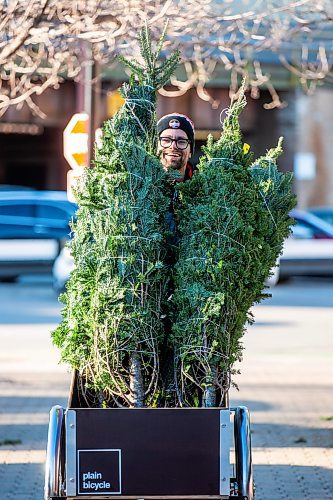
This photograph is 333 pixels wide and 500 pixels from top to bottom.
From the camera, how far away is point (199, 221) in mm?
4648

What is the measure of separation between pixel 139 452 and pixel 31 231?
16.6 meters

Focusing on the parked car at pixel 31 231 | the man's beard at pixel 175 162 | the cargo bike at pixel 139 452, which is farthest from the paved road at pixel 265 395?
the parked car at pixel 31 231

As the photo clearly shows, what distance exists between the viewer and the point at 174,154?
542cm

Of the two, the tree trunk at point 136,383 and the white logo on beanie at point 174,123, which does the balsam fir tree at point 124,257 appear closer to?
Answer: the tree trunk at point 136,383

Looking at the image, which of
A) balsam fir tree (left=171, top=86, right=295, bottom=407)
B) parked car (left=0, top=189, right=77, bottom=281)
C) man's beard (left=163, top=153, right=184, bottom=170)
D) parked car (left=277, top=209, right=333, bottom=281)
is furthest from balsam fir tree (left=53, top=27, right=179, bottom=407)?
parked car (left=277, top=209, right=333, bottom=281)

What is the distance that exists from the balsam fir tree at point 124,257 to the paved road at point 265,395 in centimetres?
217

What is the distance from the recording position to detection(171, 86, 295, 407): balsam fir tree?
183 inches

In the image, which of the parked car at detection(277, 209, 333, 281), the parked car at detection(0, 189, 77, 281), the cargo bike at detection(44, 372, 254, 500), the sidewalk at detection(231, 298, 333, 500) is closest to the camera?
the cargo bike at detection(44, 372, 254, 500)

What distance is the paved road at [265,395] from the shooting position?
23.5 feet

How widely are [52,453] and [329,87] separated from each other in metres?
24.8

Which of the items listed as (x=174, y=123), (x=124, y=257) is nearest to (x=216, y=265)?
(x=124, y=257)

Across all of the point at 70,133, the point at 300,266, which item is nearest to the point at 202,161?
the point at 70,133

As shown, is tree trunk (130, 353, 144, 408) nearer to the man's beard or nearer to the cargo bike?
the cargo bike

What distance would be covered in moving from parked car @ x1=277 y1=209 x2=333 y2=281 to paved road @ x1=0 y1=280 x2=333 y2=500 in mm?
3796
